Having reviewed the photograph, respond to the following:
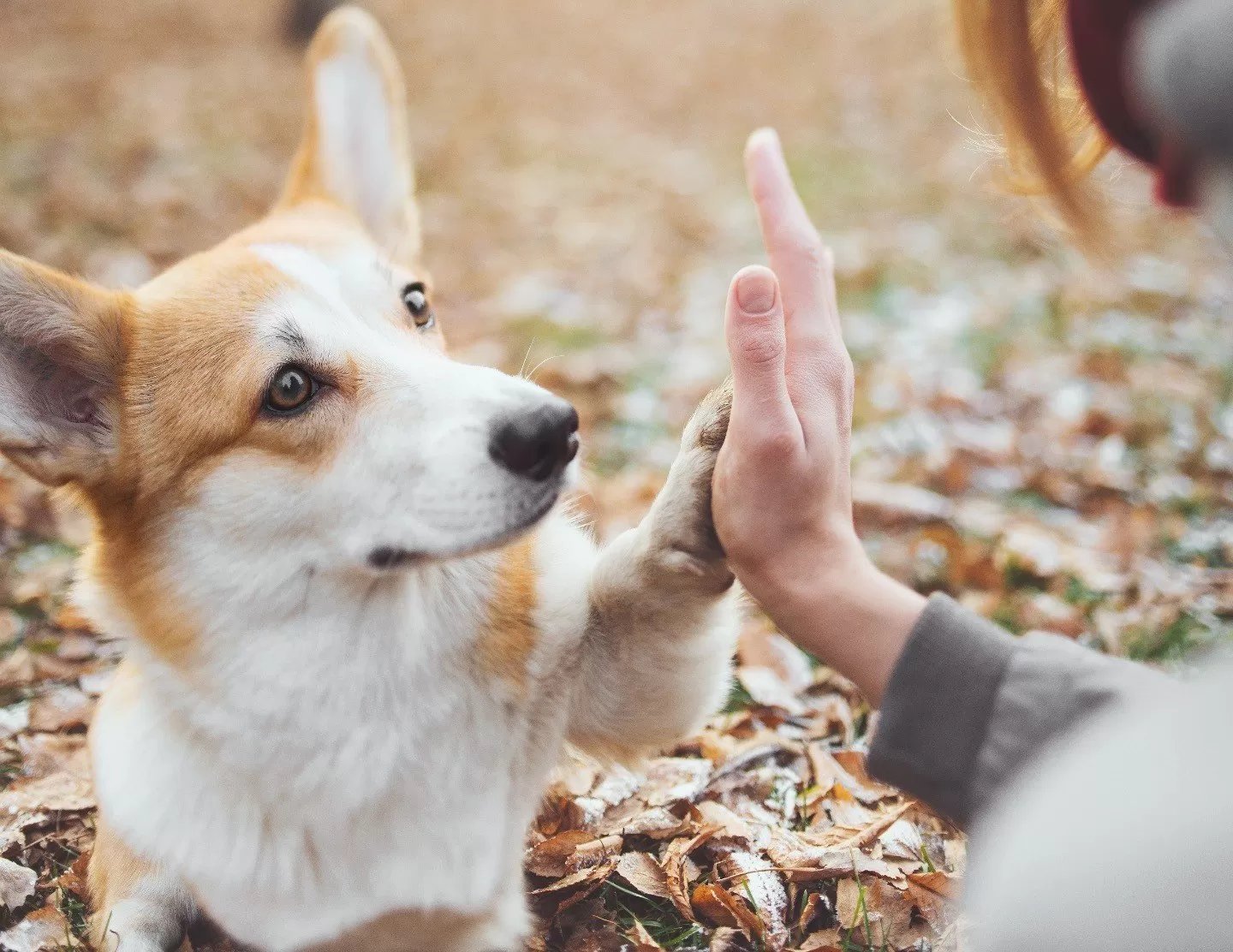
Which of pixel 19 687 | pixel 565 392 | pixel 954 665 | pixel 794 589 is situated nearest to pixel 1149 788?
pixel 954 665

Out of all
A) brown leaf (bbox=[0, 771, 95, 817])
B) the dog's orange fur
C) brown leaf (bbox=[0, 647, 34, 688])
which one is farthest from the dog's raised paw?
brown leaf (bbox=[0, 647, 34, 688])

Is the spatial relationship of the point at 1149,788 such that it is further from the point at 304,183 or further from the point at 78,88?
the point at 78,88

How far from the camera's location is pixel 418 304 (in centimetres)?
200

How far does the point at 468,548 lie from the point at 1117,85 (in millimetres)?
1013

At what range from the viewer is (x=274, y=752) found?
166cm

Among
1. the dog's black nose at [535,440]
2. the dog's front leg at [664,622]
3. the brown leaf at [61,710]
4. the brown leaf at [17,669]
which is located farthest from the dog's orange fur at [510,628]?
the brown leaf at [17,669]

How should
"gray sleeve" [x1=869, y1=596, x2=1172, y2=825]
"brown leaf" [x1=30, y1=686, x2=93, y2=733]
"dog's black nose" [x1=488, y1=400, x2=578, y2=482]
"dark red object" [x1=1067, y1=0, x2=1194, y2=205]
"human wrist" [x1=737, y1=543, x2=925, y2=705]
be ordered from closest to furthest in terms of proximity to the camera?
"dark red object" [x1=1067, y1=0, x2=1194, y2=205] < "gray sleeve" [x1=869, y1=596, x2=1172, y2=825] < "human wrist" [x1=737, y1=543, x2=925, y2=705] < "dog's black nose" [x1=488, y1=400, x2=578, y2=482] < "brown leaf" [x1=30, y1=686, x2=93, y2=733]

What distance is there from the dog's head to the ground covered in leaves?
0.81m

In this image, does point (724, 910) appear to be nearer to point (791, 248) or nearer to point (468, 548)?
point (468, 548)

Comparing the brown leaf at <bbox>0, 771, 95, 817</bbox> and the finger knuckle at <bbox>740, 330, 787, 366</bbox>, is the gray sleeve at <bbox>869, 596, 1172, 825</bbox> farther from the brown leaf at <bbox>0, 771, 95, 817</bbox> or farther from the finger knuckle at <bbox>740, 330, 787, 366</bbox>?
the brown leaf at <bbox>0, 771, 95, 817</bbox>

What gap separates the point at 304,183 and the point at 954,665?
1700mm

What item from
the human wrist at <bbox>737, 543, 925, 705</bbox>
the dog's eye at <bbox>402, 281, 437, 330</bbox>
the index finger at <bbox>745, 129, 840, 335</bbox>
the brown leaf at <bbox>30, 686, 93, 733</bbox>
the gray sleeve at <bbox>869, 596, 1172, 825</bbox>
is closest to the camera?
the gray sleeve at <bbox>869, 596, 1172, 825</bbox>

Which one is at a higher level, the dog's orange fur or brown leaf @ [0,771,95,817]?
the dog's orange fur

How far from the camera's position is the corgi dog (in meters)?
1.61
